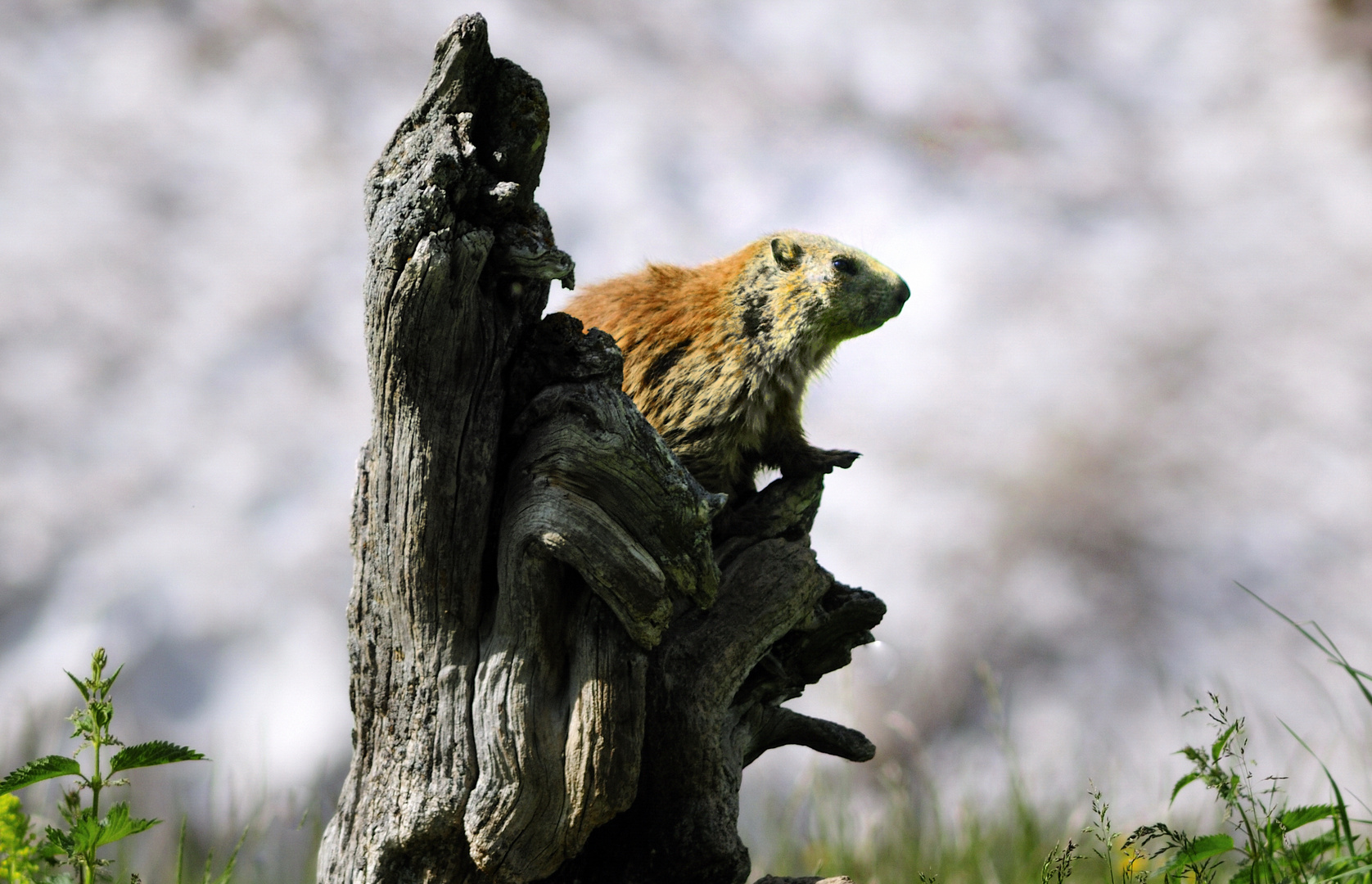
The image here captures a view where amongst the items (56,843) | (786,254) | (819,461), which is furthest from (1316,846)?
(56,843)

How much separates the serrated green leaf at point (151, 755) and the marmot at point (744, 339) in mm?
2424

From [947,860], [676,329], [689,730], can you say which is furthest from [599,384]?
[947,860]

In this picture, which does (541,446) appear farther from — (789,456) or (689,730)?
(789,456)

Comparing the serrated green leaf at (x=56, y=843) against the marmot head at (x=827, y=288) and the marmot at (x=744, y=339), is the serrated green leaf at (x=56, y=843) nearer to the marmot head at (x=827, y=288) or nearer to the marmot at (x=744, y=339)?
the marmot at (x=744, y=339)

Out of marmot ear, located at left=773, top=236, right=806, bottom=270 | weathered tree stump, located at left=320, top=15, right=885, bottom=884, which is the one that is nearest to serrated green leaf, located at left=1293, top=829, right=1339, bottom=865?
weathered tree stump, located at left=320, top=15, right=885, bottom=884

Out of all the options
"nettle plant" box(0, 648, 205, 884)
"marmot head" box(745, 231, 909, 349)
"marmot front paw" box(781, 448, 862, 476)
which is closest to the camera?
"nettle plant" box(0, 648, 205, 884)

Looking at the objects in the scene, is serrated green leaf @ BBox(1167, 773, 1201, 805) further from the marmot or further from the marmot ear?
the marmot ear

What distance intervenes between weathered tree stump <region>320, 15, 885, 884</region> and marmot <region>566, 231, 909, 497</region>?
125 centimetres

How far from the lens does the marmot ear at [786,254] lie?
513 centimetres

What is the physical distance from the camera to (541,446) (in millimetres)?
3426

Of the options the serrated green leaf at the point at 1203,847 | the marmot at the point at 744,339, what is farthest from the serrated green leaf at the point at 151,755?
the serrated green leaf at the point at 1203,847

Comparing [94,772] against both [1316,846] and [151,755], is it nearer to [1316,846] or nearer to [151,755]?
[151,755]

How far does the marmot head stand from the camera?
16.6 ft

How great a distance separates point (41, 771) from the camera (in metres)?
3.05
